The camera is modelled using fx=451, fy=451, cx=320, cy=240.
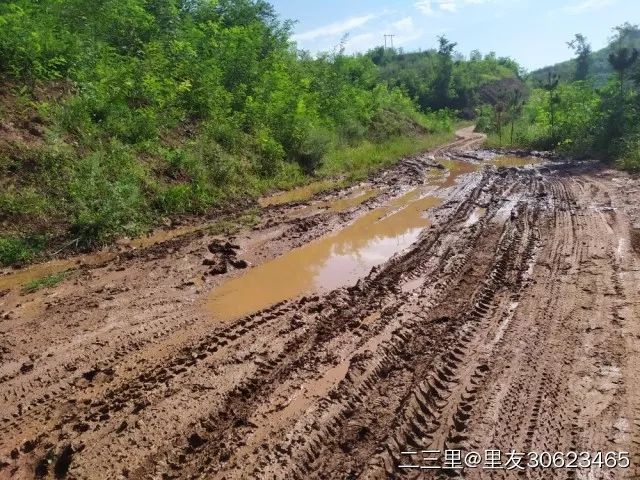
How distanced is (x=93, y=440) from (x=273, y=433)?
1.38m

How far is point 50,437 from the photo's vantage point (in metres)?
3.51

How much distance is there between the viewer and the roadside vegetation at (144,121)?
26.9ft

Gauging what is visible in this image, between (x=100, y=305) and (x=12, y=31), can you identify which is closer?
(x=100, y=305)

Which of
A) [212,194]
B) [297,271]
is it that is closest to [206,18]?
[212,194]

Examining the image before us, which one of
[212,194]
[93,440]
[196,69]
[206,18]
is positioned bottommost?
[93,440]

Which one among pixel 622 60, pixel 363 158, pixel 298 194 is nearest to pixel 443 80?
pixel 622 60

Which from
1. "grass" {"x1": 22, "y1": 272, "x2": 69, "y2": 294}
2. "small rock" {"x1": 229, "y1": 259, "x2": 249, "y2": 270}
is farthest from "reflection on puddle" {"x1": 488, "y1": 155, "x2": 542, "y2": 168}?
"grass" {"x1": 22, "y1": 272, "x2": 69, "y2": 294}

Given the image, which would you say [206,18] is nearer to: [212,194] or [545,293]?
[212,194]

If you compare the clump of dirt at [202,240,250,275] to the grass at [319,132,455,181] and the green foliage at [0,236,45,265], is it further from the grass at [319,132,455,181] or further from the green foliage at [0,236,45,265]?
the grass at [319,132,455,181]

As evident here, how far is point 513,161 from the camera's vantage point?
67.7 feet

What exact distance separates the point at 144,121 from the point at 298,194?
14.0ft

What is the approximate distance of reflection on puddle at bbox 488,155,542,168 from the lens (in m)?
19.5

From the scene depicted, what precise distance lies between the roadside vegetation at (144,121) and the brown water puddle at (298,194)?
372mm

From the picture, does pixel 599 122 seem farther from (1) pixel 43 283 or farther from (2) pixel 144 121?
(1) pixel 43 283
